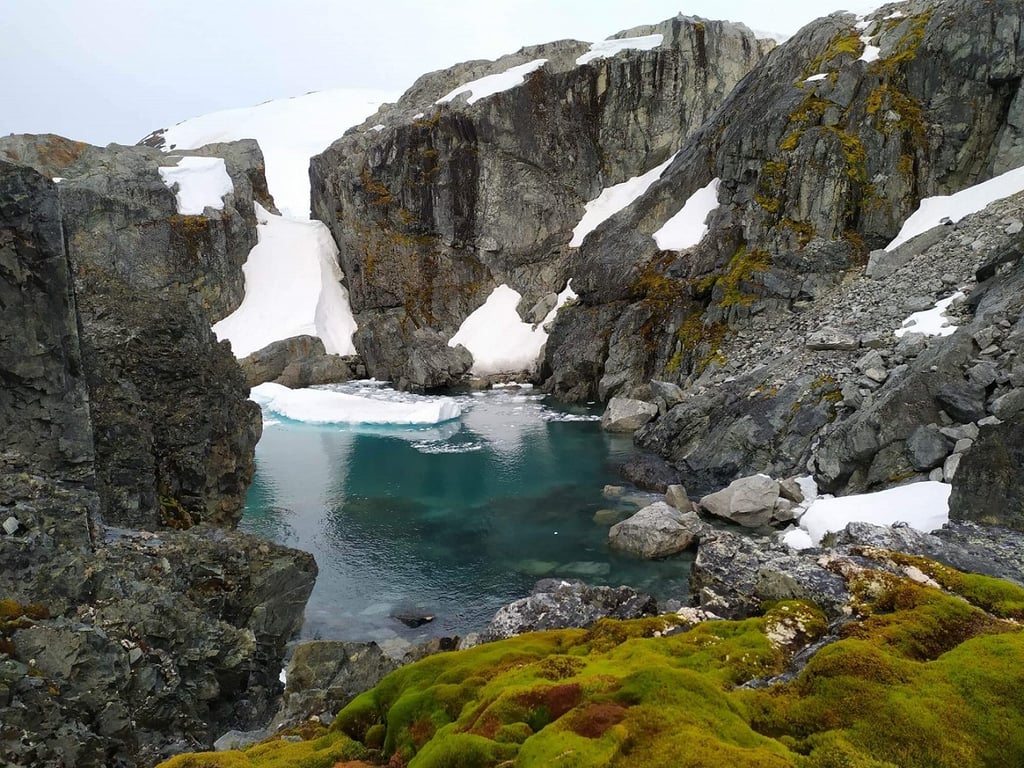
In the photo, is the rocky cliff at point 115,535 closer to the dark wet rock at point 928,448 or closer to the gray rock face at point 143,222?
the dark wet rock at point 928,448

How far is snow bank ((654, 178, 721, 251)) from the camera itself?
193ft

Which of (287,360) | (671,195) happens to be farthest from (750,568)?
(287,360)

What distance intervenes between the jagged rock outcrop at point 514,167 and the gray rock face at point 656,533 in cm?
5337

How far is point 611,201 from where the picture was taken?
266 ft

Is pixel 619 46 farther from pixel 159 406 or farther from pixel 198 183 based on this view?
pixel 159 406

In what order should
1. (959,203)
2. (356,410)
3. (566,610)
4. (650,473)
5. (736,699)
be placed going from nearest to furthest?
(736,699) < (566,610) < (650,473) < (959,203) < (356,410)

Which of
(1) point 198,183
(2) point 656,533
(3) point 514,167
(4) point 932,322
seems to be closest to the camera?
→ (2) point 656,533

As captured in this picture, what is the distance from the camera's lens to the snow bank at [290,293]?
256ft

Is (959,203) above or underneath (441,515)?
above

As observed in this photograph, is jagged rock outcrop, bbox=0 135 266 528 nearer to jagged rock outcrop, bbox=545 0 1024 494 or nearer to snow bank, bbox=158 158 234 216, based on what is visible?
jagged rock outcrop, bbox=545 0 1024 494

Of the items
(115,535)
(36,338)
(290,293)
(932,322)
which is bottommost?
(115,535)

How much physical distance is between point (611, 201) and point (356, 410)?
4402cm

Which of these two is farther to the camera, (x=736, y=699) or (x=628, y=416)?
(x=628, y=416)

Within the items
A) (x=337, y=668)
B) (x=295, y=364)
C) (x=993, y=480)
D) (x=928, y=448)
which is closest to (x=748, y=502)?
(x=928, y=448)
